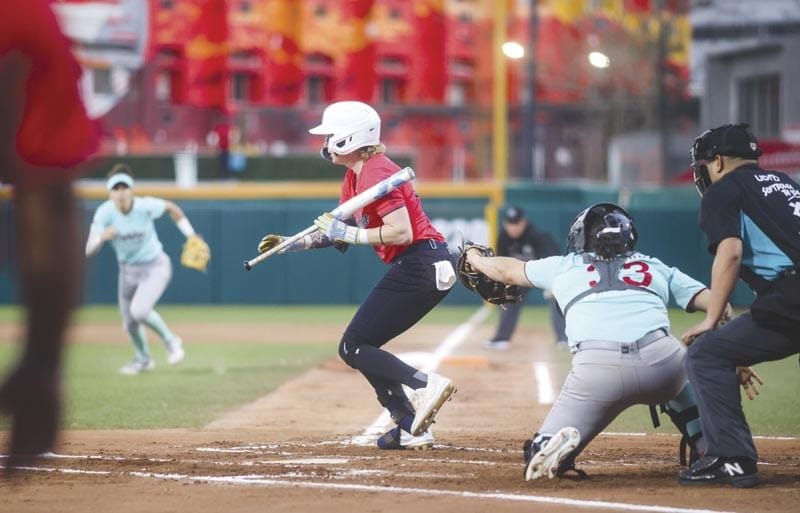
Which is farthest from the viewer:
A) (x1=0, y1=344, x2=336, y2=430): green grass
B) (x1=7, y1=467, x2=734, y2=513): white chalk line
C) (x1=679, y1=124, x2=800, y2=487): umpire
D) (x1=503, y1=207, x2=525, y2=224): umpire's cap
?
(x1=503, y1=207, x2=525, y2=224): umpire's cap

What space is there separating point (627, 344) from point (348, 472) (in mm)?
1666

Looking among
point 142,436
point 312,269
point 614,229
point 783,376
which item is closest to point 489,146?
point 312,269

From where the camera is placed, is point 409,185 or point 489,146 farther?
point 489,146

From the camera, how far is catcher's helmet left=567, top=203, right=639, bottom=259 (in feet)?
20.7

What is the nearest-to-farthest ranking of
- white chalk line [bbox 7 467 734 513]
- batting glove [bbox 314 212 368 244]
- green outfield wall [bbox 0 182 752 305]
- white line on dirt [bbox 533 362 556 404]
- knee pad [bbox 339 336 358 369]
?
white chalk line [bbox 7 467 734 513] < batting glove [bbox 314 212 368 244] < knee pad [bbox 339 336 358 369] < white line on dirt [bbox 533 362 556 404] < green outfield wall [bbox 0 182 752 305]

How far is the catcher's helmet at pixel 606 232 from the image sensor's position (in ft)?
20.7

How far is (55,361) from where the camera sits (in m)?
2.10

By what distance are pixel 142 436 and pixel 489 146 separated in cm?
2035

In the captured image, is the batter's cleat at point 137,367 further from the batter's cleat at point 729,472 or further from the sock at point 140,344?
the batter's cleat at point 729,472

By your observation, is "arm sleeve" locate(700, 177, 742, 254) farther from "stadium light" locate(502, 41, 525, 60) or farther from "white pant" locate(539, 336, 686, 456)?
"stadium light" locate(502, 41, 525, 60)

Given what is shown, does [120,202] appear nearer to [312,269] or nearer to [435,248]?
[435,248]

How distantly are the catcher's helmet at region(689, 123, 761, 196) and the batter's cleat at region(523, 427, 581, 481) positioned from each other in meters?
1.49

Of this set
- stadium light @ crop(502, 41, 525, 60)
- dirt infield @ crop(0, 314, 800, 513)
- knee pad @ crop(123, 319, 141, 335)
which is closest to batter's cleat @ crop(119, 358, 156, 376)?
knee pad @ crop(123, 319, 141, 335)

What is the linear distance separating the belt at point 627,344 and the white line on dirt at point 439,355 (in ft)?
7.18
